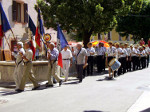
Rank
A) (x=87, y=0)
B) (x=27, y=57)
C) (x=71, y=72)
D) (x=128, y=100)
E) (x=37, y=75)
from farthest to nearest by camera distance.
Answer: (x=87, y=0), (x=71, y=72), (x=37, y=75), (x=27, y=57), (x=128, y=100)

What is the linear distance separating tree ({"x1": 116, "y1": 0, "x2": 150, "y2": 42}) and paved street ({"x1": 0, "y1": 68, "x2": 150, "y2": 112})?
116 feet

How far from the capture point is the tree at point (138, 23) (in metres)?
44.6

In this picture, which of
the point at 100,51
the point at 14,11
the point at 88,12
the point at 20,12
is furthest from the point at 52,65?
the point at 20,12

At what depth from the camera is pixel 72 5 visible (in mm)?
20953

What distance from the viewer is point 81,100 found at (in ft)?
27.4

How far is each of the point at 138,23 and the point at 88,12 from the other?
27.2 meters

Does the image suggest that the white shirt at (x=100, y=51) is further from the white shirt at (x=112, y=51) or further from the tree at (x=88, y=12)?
the tree at (x=88, y=12)

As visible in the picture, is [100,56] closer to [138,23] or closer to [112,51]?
[112,51]

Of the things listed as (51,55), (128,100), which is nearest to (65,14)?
(51,55)

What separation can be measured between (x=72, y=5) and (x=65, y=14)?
86 cm

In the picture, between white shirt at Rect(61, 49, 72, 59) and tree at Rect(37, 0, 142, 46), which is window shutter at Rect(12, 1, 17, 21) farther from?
white shirt at Rect(61, 49, 72, 59)

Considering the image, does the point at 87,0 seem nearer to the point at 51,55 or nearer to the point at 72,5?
the point at 72,5

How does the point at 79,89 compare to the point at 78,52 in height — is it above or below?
below

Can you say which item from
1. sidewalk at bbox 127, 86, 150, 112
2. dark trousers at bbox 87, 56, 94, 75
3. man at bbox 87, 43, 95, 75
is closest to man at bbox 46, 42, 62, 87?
sidewalk at bbox 127, 86, 150, 112
